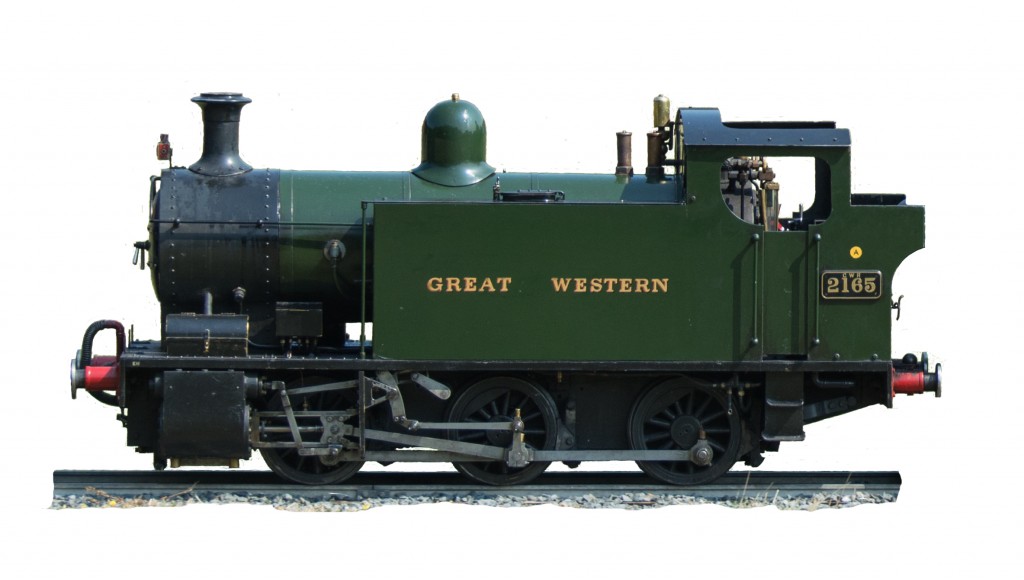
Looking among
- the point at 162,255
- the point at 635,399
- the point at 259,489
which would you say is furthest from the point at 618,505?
the point at 162,255

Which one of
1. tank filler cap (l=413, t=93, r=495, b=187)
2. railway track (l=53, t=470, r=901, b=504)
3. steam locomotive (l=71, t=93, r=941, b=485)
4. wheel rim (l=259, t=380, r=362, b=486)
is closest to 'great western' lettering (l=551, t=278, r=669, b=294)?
steam locomotive (l=71, t=93, r=941, b=485)

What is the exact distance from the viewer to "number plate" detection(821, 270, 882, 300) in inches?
691

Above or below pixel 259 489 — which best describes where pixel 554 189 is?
above

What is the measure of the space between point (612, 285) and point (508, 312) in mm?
956

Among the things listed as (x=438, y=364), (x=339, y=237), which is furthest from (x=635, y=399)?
(x=339, y=237)

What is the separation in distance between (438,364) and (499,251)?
114 cm

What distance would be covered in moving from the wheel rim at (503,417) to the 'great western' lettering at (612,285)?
39.4 inches

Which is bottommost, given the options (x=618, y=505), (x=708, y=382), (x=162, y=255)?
(x=618, y=505)

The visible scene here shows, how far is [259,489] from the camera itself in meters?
17.9

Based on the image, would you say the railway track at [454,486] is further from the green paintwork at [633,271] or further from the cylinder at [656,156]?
the cylinder at [656,156]

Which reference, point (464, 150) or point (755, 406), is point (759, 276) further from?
point (464, 150)

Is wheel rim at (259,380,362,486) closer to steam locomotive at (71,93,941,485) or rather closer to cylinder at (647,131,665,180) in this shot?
steam locomotive at (71,93,941,485)

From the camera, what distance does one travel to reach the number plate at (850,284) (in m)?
17.6

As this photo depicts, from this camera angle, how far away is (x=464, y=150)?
60.0ft
